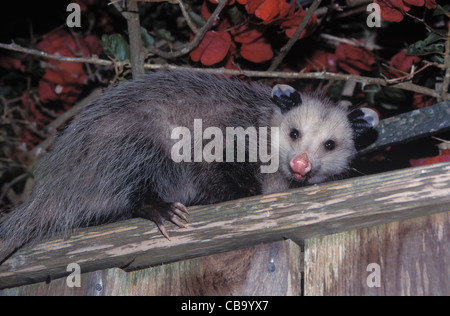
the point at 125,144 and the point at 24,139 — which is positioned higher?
the point at 24,139

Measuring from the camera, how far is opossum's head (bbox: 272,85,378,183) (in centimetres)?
232

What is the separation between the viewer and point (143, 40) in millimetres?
2500

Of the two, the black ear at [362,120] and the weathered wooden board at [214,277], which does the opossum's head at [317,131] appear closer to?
the black ear at [362,120]

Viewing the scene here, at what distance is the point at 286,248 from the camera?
1621mm

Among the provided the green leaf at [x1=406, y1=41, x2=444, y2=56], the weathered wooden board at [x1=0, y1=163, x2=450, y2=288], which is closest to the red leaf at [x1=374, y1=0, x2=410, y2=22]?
the green leaf at [x1=406, y1=41, x2=444, y2=56]

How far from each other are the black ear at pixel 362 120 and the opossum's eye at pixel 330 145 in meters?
0.10

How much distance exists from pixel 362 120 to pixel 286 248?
0.83 meters

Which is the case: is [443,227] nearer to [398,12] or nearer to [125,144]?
[398,12]

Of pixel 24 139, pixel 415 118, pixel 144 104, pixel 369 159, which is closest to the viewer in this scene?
pixel 415 118

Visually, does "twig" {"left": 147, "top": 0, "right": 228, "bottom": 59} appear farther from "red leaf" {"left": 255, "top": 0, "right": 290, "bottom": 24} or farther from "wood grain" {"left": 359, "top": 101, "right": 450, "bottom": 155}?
"wood grain" {"left": 359, "top": 101, "right": 450, "bottom": 155}

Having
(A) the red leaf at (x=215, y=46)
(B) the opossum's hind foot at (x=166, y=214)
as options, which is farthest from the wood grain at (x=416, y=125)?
(B) the opossum's hind foot at (x=166, y=214)

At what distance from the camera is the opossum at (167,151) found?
2.12 meters
